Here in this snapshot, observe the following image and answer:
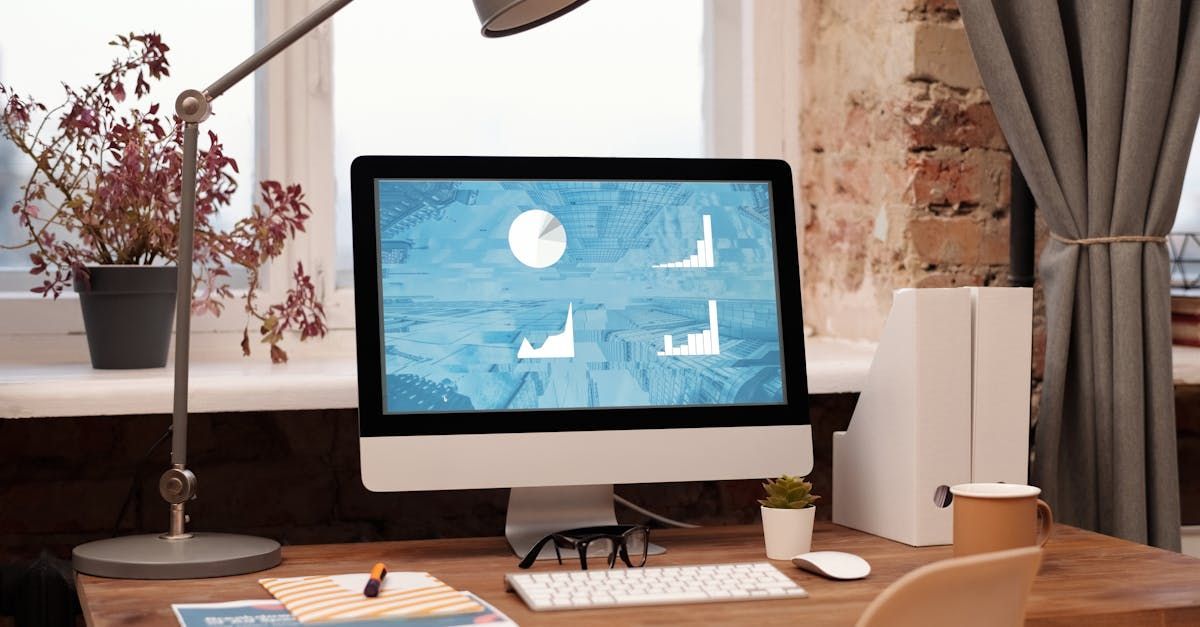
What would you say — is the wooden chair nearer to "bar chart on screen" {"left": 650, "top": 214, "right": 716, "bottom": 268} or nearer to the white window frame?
"bar chart on screen" {"left": 650, "top": 214, "right": 716, "bottom": 268}

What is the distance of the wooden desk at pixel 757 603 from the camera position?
121 cm

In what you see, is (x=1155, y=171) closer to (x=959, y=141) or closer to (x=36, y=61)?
(x=959, y=141)

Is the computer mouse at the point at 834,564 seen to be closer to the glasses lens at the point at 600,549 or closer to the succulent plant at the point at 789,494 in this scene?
the succulent plant at the point at 789,494

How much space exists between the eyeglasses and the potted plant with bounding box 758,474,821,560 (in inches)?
5.7

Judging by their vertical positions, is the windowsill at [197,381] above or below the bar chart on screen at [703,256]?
below

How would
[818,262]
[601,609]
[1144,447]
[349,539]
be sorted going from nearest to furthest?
1. [601,609]
2. [1144,447]
3. [349,539]
4. [818,262]

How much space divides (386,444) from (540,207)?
0.33 meters

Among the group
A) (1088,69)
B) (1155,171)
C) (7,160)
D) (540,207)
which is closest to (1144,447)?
(1155,171)

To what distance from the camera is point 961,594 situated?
3.17 feet

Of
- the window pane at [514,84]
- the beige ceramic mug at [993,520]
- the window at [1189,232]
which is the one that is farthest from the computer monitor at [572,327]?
the window at [1189,232]

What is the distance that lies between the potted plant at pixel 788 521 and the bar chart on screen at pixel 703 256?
0.28 meters

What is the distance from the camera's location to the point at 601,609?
1227mm

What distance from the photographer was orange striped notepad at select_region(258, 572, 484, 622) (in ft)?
3.89

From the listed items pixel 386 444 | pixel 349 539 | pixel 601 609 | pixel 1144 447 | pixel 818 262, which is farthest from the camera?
pixel 818 262
